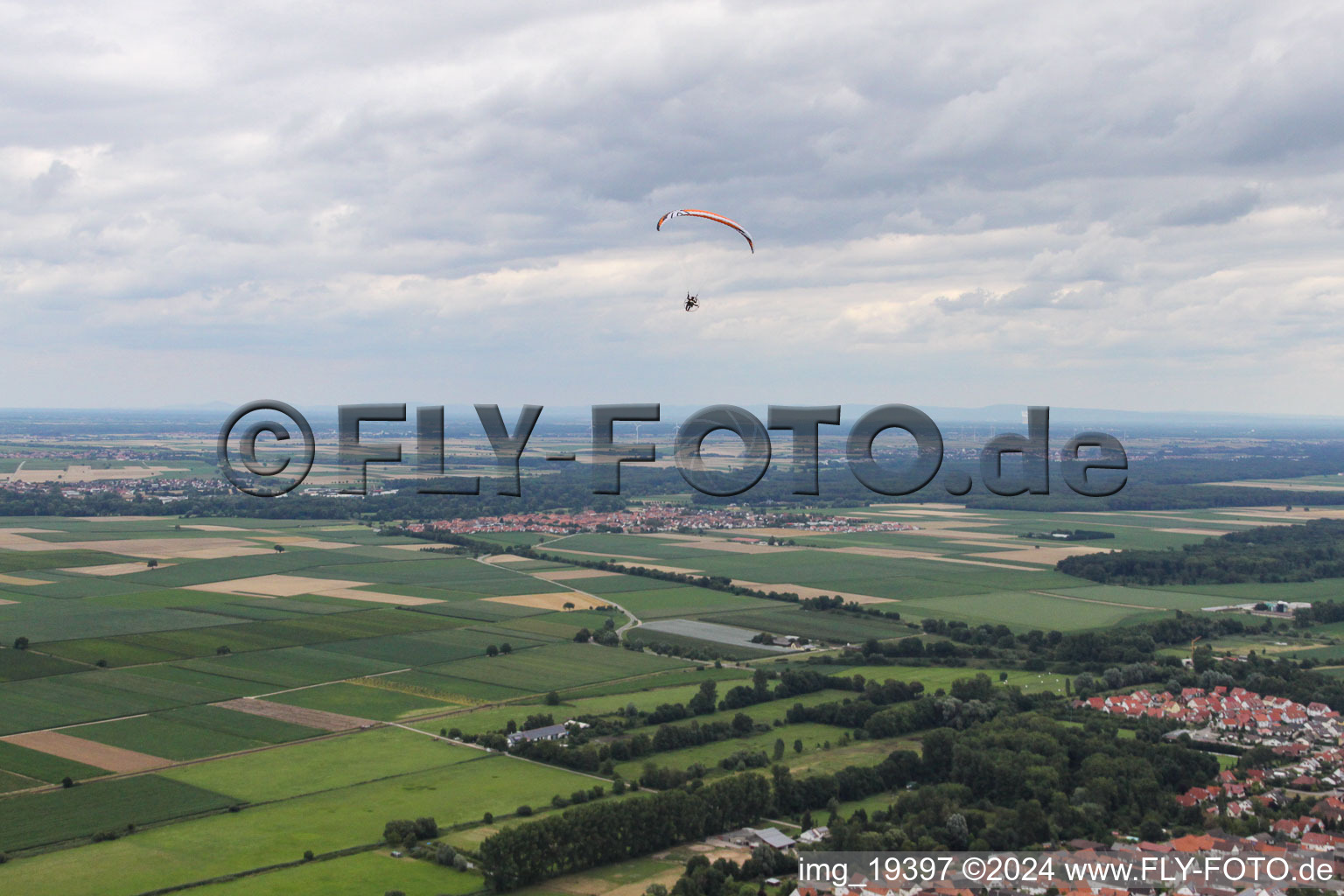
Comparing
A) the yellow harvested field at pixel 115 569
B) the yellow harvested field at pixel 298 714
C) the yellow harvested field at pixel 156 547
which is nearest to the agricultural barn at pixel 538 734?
the yellow harvested field at pixel 298 714

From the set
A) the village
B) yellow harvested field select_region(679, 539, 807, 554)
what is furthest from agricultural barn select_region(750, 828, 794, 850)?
the village

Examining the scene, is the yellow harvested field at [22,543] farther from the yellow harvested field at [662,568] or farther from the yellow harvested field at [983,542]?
the yellow harvested field at [983,542]

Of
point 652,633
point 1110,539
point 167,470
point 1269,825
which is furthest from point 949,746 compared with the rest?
point 167,470

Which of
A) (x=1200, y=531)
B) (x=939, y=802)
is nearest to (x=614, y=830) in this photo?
(x=939, y=802)

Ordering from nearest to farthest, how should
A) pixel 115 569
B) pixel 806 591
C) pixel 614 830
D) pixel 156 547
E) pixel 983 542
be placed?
pixel 614 830 < pixel 806 591 < pixel 115 569 < pixel 156 547 < pixel 983 542

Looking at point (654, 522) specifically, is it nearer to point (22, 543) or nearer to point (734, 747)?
point (22, 543)
